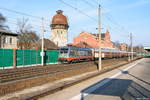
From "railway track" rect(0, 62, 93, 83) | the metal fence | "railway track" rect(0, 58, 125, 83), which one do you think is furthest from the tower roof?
"railway track" rect(0, 62, 93, 83)

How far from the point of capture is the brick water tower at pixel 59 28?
81250 millimetres

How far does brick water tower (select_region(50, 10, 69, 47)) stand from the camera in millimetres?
81250

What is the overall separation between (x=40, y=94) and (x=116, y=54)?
193 ft

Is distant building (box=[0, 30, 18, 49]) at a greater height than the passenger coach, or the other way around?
distant building (box=[0, 30, 18, 49])

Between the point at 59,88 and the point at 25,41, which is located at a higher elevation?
the point at 25,41

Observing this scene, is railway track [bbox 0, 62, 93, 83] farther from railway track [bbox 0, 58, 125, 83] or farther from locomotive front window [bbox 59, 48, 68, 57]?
locomotive front window [bbox 59, 48, 68, 57]

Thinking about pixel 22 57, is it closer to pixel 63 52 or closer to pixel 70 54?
pixel 63 52

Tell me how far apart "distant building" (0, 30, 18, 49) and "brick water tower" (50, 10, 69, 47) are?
109ft

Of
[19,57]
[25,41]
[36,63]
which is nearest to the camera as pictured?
[19,57]

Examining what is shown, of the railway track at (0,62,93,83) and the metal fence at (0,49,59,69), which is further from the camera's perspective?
the metal fence at (0,49,59,69)

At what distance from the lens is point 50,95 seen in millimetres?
8961

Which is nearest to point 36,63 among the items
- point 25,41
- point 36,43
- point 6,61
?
point 6,61

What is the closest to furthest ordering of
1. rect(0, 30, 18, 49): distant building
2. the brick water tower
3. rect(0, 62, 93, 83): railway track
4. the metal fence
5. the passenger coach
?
rect(0, 62, 93, 83): railway track, the metal fence, the passenger coach, rect(0, 30, 18, 49): distant building, the brick water tower

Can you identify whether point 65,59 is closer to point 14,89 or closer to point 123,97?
point 14,89
